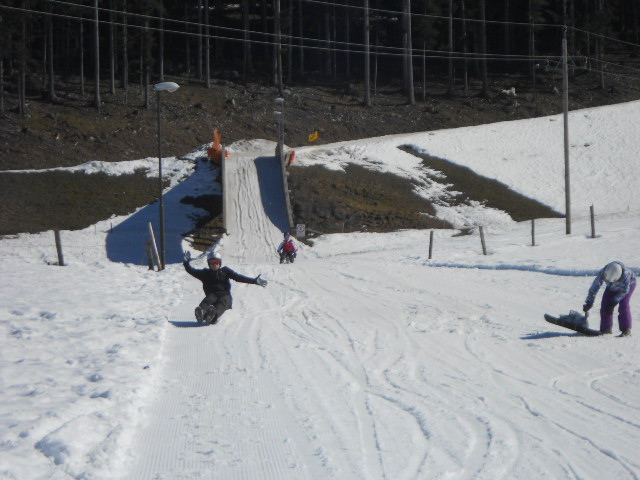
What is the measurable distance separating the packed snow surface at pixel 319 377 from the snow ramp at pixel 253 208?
8877 millimetres

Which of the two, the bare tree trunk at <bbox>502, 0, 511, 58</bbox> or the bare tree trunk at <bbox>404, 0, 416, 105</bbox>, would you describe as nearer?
the bare tree trunk at <bbox>404, 0, 416, 105</bbox>

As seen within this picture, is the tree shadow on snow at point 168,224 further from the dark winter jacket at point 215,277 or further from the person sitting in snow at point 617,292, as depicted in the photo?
the person sitting in snow at point 617,292

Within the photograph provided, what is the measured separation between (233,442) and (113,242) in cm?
2856

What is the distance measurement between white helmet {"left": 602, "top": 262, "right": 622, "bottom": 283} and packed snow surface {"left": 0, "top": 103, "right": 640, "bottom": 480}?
2.90 feet

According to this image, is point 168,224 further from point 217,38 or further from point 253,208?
point 217,38

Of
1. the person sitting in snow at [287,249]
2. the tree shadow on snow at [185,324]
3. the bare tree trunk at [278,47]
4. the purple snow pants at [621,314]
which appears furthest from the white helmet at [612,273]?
the bare tree trunk at [278,47]

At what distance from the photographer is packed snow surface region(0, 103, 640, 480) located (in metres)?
5.34

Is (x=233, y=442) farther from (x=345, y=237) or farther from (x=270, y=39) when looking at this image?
(x=270, y=39)

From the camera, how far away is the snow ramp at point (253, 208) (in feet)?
102

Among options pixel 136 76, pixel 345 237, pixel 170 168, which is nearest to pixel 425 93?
pixel 136 76

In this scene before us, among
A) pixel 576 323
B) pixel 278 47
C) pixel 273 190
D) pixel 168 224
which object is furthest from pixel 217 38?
pixel 576 323

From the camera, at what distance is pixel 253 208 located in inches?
1447

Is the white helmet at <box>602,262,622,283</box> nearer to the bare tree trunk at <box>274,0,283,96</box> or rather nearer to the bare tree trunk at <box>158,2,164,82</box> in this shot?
the bare tree trunk at <box>158,2,164,82</box>

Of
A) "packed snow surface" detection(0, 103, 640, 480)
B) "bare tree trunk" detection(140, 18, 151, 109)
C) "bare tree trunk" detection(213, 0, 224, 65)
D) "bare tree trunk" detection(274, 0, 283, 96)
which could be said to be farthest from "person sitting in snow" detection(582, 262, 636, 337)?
"bare tree trunk" detection(213, 0, 224, 65)
